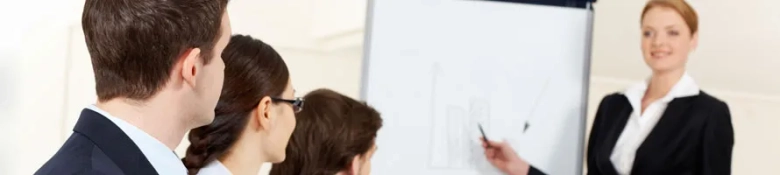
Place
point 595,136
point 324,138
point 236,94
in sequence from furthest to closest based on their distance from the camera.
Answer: point 595,136 → point 324,138 → point 236,94

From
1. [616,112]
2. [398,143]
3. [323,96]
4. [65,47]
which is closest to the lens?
[323,96]

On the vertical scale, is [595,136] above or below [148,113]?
below

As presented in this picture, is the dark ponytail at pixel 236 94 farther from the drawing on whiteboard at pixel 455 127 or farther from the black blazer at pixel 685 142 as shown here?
the black blazer at pixel 685 142

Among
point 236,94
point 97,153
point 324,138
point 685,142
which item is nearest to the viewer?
point 97,153

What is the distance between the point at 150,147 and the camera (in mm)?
918

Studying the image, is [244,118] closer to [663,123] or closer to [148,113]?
[148,113]

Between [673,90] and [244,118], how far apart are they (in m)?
1.36

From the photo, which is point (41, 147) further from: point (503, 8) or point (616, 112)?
point (616, 112)

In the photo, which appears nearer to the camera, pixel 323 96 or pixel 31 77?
pixel 323 96

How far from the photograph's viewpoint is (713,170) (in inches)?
94.0

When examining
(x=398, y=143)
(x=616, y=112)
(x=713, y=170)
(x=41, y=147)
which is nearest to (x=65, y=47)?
(x=41, y=147)

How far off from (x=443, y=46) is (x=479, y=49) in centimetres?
9

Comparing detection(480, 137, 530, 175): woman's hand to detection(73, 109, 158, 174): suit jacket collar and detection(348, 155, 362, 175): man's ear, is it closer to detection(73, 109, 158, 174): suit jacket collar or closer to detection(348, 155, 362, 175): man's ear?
detection(348, 155, 362, 175): man's ear

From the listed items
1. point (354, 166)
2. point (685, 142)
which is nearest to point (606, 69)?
point (685, 142)
